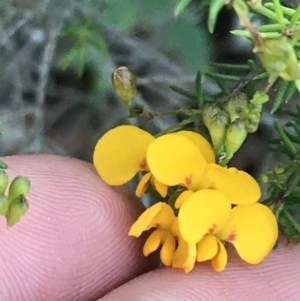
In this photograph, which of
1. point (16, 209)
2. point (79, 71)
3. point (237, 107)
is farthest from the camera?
point (79, 71)

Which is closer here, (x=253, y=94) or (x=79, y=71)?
(x=253, y=94)

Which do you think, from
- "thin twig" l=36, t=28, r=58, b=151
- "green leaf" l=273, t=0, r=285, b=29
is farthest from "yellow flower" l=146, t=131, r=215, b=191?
"thin twig" l=36, t=28, r=58, b=151

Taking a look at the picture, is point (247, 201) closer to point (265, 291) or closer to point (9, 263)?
point (265, 291)

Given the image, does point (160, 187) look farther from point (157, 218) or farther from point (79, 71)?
point (79, 71)

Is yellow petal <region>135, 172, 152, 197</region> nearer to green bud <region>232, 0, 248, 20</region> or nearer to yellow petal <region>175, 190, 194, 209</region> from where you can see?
yellow petal <region>175, 190, 194, 209</region>

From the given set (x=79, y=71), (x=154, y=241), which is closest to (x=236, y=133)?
(x=154, y=241)

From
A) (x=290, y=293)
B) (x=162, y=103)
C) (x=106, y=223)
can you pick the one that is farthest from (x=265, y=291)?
(x=162, y=103)
